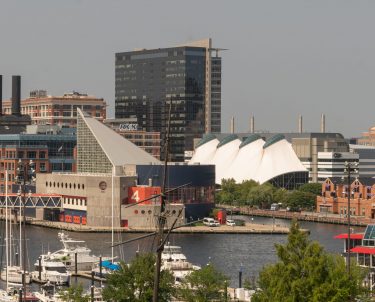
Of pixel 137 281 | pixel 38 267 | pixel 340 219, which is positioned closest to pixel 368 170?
pixel 340 219

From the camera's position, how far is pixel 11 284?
60.5 meters

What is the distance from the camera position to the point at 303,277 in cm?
3834

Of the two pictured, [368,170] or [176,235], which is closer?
[176,235]

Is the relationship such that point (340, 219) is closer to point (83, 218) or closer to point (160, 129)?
point (83, 218)

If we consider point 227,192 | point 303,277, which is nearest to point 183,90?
point 227,192

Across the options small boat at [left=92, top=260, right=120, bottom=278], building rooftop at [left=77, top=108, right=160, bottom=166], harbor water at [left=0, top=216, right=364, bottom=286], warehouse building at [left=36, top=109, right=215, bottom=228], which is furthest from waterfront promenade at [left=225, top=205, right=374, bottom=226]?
small boat at [left=92, top=260, right=120, bottom=278]

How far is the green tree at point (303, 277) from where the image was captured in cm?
3791

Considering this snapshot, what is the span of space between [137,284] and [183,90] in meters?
147

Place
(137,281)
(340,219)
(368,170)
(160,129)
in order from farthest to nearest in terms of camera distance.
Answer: (160,129) < (368,170) < (340,219) < (137,281)

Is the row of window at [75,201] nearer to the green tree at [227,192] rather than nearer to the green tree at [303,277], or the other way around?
the green tree at [227,192]

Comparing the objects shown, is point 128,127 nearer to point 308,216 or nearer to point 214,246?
point 308,216

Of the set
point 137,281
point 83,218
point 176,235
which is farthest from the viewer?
point 83,218

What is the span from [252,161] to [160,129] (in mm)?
50808

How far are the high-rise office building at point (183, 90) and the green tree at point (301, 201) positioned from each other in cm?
6317
